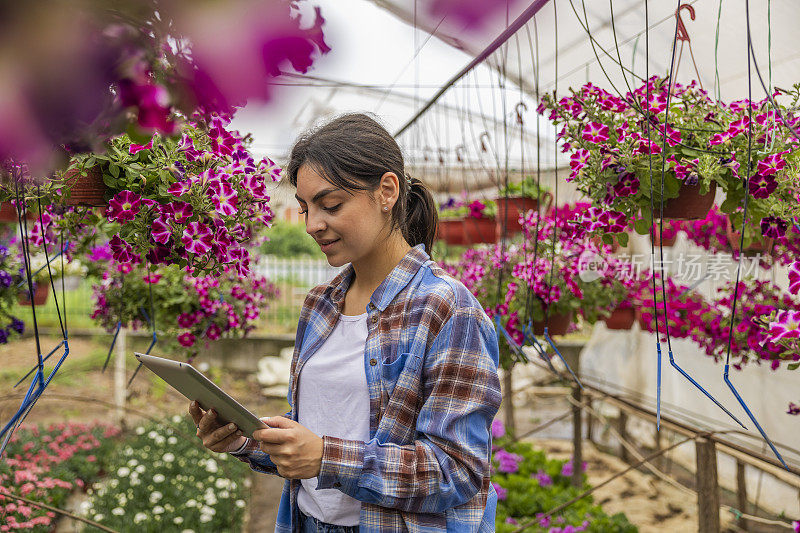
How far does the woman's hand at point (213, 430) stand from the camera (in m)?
0.99

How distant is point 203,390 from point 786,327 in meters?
0.92

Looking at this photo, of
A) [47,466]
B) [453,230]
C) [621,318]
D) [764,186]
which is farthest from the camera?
[453,230]

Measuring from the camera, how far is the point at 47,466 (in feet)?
11.3

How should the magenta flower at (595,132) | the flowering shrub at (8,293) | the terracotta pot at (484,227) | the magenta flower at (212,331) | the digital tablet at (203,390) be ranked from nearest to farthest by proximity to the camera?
the digital tablet at (203,390) → the magenta flower at (595,132) → the flowering shrub at (8,293) → the magenta flower at (212,331) → the terracotta pot at (484,227)

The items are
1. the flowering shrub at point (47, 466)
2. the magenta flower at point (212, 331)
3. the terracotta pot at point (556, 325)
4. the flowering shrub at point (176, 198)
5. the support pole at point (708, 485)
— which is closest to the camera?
the flowering shrub at point (176, 198)

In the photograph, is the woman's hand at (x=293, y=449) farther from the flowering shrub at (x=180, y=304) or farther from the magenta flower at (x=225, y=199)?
the flowering shrub at (x=180, y=304)

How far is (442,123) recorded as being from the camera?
556cm

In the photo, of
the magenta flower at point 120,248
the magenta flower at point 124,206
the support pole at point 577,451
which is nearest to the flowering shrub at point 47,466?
the magenta flower at point 120,248

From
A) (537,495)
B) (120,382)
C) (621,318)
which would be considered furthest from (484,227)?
(120,382)

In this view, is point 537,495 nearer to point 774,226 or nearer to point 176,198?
point 774,226

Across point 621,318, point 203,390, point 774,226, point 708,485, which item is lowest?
point 708,485

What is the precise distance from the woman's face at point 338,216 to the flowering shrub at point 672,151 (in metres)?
0.53

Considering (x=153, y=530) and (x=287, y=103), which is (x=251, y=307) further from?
(x=287, y=103)

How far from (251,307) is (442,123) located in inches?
139
